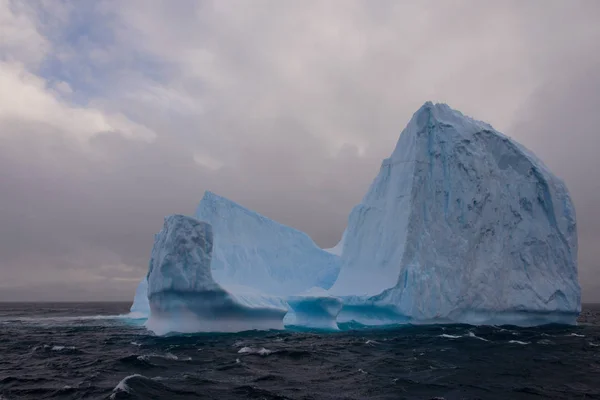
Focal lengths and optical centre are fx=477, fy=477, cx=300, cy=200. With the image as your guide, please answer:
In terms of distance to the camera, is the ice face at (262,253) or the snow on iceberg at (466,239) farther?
the ice face at (262,253)

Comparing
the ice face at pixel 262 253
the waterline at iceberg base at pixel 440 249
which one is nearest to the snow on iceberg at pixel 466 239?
the waterline at iceberg base at pixel 440 249

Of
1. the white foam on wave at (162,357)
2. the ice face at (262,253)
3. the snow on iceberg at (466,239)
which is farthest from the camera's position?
the ice face at (262,253)

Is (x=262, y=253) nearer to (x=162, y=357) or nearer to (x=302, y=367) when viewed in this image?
(x=162, y=357)

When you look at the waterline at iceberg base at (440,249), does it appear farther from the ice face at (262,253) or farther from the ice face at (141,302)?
the ice face at (141,302)

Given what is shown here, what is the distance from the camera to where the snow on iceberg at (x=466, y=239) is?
866 inches

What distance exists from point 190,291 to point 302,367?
23.8 ft

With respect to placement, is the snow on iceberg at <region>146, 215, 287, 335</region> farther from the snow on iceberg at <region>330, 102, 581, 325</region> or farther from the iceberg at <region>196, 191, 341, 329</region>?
the snow on iceberg at <region>330, 102, 581, 325</region>

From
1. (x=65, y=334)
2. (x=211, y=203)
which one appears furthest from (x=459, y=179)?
(x=65, y=334)

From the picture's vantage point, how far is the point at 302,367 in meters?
12.0

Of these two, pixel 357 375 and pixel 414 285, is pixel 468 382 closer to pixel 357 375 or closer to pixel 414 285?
pixel 357 375

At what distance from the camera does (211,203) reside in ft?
91.0

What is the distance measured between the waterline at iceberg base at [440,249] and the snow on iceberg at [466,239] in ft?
0.17

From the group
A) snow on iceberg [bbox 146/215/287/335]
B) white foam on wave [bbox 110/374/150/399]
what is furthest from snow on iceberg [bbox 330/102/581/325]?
white foam on wave [bbox 110/374/150/399]

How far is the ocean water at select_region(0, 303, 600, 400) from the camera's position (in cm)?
941
